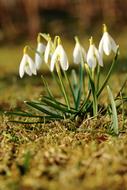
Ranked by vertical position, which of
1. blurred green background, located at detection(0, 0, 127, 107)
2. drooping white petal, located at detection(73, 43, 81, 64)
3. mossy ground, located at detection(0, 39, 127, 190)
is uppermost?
blurred green background, located at detection(0, 0, 127, 107)

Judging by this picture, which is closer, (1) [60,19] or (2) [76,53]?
(2) [76,53]

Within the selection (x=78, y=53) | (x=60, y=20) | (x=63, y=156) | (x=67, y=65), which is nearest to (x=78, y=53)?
(x=78, y=53)

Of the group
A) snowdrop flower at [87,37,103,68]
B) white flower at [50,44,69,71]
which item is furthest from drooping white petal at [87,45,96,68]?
white flower at [50,44,69,71]

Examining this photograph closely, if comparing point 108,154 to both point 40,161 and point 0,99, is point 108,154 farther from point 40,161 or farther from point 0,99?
point 0,99

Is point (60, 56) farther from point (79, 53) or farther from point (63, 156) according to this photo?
point (63, 156)

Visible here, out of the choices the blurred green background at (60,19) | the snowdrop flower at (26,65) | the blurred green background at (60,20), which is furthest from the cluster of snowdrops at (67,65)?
the blurred green background at (60,19)

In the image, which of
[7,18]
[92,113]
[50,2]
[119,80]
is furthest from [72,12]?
[92,113]

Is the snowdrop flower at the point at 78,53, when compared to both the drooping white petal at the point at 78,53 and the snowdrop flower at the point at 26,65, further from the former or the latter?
the snowdrop flower at the point at 26,65

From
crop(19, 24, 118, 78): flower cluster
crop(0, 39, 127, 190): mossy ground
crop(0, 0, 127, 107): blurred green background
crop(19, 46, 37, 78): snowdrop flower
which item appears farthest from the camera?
crop(0, 0, 127, 107): blurred green background

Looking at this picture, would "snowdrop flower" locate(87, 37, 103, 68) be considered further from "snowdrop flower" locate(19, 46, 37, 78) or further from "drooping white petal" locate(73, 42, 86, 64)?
"snowdrop flower" locate(19, 46, 37, 78)
